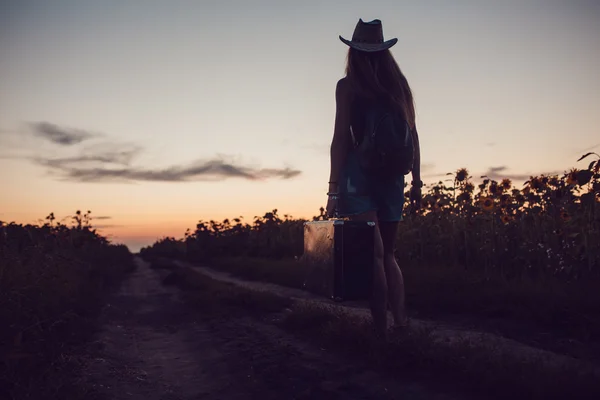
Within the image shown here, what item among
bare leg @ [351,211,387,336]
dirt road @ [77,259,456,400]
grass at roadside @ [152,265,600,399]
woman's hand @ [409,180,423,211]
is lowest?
dirt road @ [77,259,456,400]

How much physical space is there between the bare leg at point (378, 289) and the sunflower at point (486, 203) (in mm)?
5686

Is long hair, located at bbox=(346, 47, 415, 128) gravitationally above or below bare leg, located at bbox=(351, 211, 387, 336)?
above

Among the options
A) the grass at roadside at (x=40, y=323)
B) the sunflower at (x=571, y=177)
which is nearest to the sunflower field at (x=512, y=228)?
the sunflower at (x=571, y=177)

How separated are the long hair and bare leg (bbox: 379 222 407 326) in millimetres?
810

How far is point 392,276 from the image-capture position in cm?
399

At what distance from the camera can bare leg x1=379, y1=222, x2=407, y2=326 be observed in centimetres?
394

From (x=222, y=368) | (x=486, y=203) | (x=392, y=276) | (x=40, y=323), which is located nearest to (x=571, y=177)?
(x=486, y=203)

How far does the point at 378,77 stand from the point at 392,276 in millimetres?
1506

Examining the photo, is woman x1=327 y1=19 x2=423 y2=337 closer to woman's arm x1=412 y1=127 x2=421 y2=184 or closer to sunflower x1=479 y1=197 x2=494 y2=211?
woman's arm x1=412 y1=127 x2=421 y2=184

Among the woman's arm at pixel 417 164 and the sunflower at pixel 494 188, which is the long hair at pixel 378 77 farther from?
the sunflower at pixel 494 188

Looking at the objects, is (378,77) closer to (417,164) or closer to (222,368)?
(417,164)

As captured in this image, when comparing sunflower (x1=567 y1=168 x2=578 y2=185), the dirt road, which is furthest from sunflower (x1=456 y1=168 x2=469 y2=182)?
the dirt road

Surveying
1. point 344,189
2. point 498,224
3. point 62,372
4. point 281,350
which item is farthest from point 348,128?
point 498,224

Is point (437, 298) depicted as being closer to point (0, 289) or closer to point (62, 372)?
point (62, 372)
